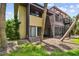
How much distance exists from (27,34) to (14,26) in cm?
27

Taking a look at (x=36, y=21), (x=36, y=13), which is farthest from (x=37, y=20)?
(x=36, y=13)

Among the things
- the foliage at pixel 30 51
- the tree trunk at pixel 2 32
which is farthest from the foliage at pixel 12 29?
the foliage at pixel 30 51

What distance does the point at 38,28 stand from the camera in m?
4.95

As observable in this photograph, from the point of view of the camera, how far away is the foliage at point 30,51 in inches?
189

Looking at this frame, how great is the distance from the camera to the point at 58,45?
489cm

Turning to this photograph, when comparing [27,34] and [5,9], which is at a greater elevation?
[5,9]

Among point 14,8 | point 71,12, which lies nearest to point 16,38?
point 14,8

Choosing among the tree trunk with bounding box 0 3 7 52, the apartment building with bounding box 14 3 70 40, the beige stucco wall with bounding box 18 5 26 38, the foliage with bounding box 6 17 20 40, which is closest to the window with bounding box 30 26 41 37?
the apartment building with bounding box 14 3 70 40

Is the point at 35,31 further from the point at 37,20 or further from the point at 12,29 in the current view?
the point at 12,29

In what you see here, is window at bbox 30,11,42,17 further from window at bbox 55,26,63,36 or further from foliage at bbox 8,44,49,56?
foliage at bbox 8,44,49,56

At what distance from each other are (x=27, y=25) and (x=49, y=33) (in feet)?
1.34

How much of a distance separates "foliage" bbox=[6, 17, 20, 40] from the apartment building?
7cm

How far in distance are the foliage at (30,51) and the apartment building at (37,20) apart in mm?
163

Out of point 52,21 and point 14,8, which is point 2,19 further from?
point 52,21
